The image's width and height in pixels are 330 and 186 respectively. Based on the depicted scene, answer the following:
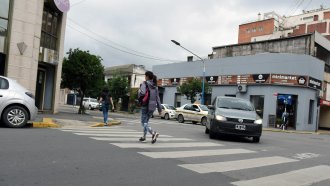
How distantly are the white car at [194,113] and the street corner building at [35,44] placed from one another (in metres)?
10.5

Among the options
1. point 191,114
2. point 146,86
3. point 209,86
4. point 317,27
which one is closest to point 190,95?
point 209,86

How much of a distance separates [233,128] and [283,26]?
6619cm

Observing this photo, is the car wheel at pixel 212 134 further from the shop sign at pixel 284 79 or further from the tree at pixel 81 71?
the shop sign at pixel 284 79

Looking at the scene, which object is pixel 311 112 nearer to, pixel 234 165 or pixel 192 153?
pixel 192 153

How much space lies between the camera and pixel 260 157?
9055 mm

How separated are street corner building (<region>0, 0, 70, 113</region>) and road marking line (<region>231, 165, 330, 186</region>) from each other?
13.7 meters

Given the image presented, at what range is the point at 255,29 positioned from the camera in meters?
73.1

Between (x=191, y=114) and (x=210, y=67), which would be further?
(x=210, y=67)

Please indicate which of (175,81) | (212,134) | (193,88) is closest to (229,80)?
(193,88)

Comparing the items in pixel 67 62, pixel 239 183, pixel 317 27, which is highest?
pixel 317 27

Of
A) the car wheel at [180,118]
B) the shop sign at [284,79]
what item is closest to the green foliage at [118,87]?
the car wheel at [180,118]

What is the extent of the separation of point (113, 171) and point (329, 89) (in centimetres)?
3607

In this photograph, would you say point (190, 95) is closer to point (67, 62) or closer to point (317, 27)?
point (67, 62)

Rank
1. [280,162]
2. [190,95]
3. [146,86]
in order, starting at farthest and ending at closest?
[190,95] < [146,86] < [280,162]
